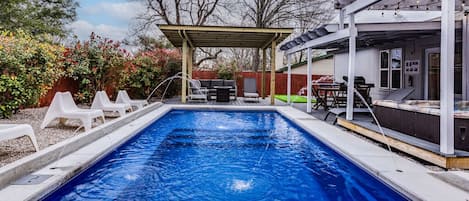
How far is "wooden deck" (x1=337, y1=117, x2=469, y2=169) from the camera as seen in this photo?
3.92 meters

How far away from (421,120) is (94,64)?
8.69m

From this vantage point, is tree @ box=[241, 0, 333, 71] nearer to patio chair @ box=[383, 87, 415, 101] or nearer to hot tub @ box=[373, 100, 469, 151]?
patio chair @ box=[383, 87, 415, 101]

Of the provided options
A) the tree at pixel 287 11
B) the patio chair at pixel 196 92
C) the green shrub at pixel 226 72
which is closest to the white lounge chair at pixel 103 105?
the patio chair at pixel 196 92

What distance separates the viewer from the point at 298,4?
2264 centimetres

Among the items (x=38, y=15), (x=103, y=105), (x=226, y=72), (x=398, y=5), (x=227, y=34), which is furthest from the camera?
(x=38, y=15)

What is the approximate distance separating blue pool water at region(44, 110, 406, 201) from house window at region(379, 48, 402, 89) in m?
5.15

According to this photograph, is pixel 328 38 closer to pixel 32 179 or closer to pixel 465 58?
pixel 465 58

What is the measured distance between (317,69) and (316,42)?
→ 1261 cm

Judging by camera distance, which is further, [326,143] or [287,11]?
[287,11]

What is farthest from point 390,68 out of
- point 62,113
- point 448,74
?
point 62,113

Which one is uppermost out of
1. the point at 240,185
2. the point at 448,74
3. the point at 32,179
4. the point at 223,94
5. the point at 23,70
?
the point at 23,70

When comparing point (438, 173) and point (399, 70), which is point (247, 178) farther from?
point (399, 70)

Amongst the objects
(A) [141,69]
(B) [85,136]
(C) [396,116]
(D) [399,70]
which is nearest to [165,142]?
(B) [85,136]

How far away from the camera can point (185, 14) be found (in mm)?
22953
